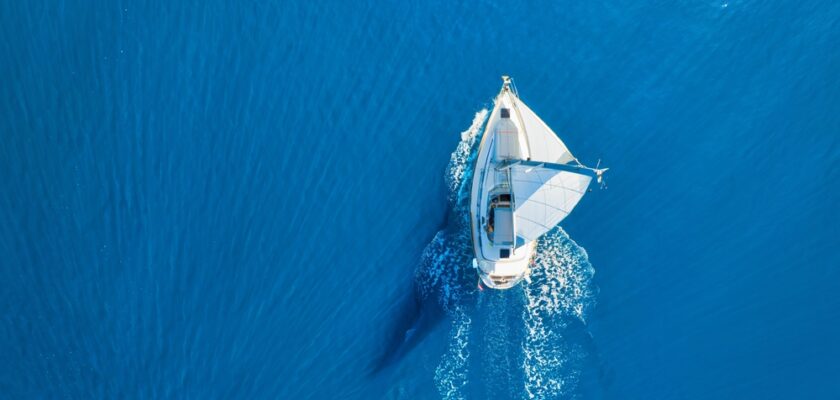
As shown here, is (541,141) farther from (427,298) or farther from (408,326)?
(408,326)

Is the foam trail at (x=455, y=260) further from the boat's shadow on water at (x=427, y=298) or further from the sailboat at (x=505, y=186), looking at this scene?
the sailboat at (x=505, y=186)

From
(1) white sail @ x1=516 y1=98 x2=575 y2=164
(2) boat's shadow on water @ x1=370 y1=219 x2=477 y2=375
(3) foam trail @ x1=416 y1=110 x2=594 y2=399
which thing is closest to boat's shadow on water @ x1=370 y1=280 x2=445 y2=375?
(2) boat's shadow on water @ x1=370 y1=219 x2=477 y2=375

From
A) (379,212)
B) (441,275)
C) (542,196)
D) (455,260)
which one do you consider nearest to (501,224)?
(542,196)

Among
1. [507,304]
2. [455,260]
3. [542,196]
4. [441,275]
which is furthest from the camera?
[455,260]

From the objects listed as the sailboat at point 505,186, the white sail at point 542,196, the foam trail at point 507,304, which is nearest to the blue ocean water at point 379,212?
the foam trail at point 507,304

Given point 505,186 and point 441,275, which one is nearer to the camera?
point 505,186

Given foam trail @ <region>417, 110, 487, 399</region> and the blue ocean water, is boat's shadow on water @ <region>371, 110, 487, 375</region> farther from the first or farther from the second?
the blue ocean water
